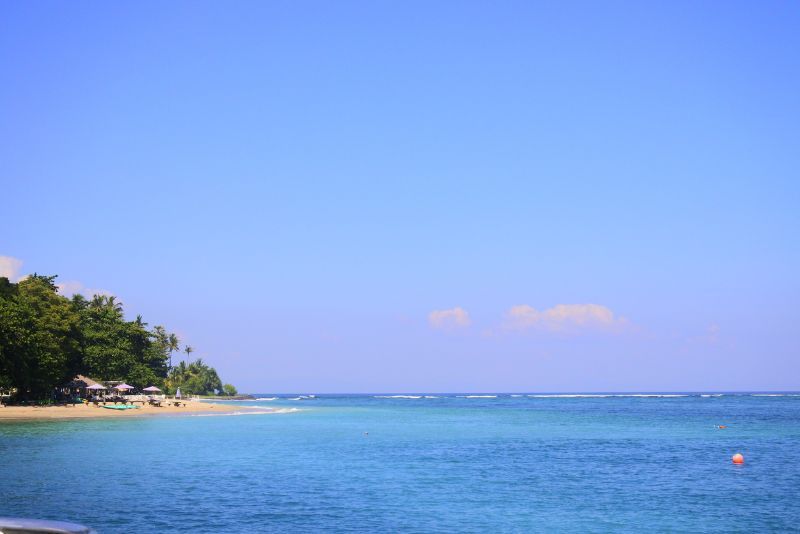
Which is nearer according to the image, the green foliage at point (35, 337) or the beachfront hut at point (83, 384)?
the green foliage at point (35, 337)

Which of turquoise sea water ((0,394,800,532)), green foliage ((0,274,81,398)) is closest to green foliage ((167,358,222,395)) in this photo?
green foliage ((0,274,81,398))

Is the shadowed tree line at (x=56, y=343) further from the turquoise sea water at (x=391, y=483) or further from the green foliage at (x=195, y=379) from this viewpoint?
the green foliage at (x=195, y=379)

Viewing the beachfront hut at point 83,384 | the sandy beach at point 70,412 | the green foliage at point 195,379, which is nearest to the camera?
the sandy beach at point 70,412

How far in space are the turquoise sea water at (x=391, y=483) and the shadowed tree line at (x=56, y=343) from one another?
12538mm

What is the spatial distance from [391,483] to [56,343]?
185 ft

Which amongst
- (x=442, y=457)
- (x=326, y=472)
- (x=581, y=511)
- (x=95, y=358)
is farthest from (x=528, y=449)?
(x=95, y=358)

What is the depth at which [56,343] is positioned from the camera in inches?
3027

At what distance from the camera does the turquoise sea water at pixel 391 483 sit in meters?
25.1

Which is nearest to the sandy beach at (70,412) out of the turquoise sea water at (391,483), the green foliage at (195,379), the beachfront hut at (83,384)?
the beachfront hut at (83,384)

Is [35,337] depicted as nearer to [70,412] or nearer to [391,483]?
[70,412]

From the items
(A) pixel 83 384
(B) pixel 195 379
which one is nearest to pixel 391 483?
(A) pixel 83 384

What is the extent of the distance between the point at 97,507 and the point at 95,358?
257 feet

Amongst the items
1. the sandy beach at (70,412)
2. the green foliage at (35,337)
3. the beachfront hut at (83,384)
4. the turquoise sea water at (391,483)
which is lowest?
the turquoise sea water at (391,483)

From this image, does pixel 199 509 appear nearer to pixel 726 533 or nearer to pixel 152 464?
pixel 152 464
